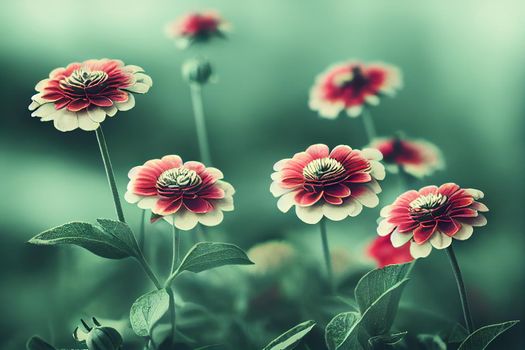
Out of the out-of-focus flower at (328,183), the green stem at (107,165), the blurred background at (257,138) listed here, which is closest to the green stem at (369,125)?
the blurred background at (257,138)

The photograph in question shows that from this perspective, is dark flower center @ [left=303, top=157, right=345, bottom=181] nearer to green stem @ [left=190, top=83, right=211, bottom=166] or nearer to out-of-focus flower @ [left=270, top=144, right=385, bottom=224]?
out-of-focus flower @ [left=270, top=144, right=385, bottom=224]

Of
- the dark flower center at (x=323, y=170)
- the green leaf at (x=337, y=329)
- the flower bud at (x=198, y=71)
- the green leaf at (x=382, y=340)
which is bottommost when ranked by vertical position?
the green leaf at (x=382, y=340)

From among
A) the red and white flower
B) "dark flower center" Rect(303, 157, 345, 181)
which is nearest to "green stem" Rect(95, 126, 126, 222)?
the red and white flower

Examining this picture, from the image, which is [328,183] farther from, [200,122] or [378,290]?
[200,122]

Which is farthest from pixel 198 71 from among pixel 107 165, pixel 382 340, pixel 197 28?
pixel 382 340

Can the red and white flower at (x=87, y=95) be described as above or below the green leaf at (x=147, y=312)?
above

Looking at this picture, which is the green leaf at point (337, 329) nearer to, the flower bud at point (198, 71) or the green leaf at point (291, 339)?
the green leaf at point (291, 339)
